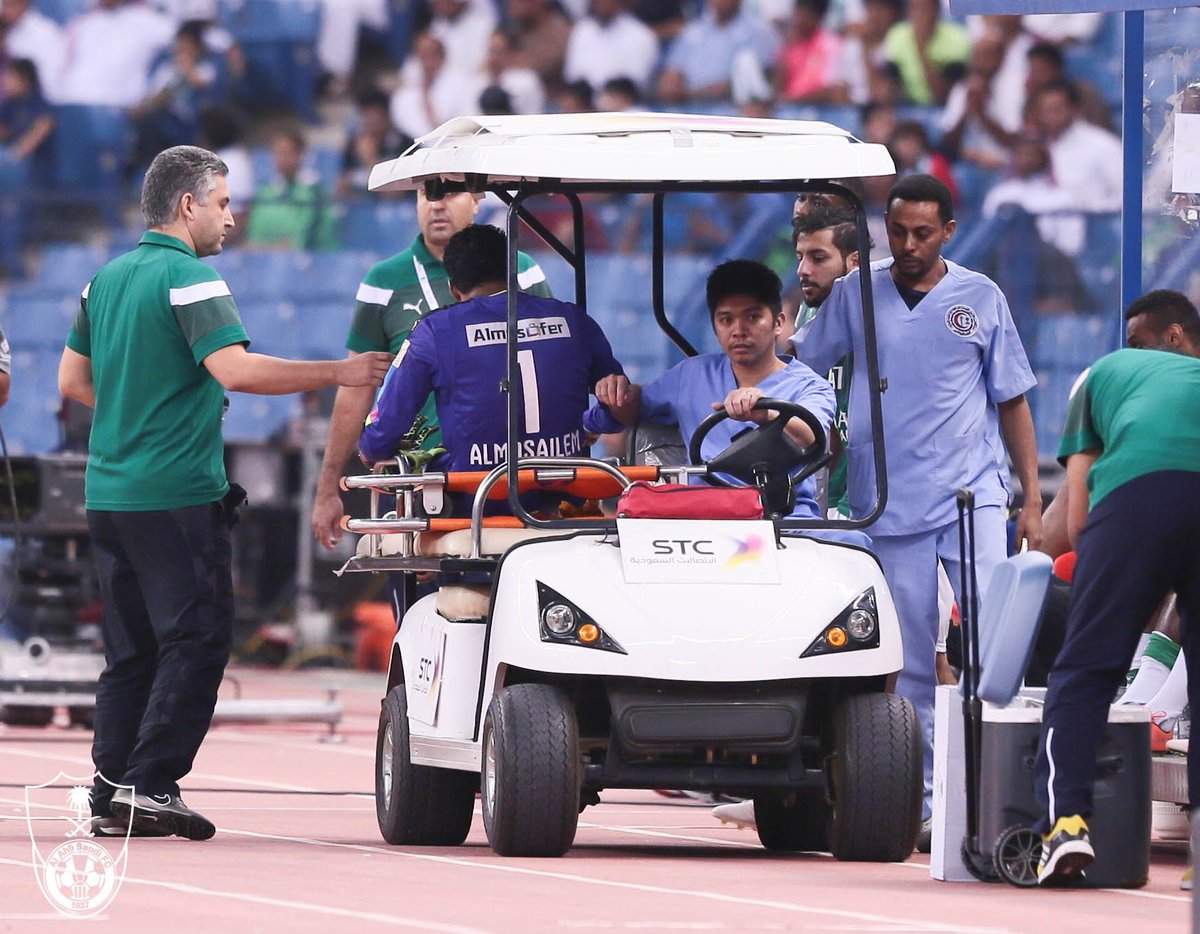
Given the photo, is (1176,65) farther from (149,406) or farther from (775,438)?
(149,406)

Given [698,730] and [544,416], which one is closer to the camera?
[698,730]

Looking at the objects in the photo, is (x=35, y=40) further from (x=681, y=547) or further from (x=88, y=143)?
(x=681, y=547)

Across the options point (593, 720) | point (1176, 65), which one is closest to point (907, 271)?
point (1176, 65)

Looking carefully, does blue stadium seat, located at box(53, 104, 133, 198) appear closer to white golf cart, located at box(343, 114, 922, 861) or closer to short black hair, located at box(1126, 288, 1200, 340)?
white golf cart, located at box(343, 114, 922, 861)

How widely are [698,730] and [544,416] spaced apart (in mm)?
1325

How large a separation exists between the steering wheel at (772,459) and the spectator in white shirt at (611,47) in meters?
13.7

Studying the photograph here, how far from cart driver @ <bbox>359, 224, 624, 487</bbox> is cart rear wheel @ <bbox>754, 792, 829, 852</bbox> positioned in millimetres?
1319

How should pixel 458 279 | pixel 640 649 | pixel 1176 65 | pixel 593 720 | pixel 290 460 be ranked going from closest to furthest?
pixel 640 649 → pixel 593 720 → pixel 458 279 → pixel 1176 65 → pixel 290 460

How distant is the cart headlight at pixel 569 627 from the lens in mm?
7160

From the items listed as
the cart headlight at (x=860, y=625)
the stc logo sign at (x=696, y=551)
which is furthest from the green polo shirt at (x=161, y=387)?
the cart headlight at (x=860, y=625)

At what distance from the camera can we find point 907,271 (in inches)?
333

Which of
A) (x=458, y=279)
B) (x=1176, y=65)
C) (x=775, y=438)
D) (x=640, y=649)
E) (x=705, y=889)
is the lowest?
(x=705, y=889)

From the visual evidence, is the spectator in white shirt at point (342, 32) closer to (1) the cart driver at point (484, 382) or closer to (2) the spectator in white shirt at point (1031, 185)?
(2) the spectator in white shirt at point (1031, 185)

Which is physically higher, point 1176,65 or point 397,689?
point 1176,65
